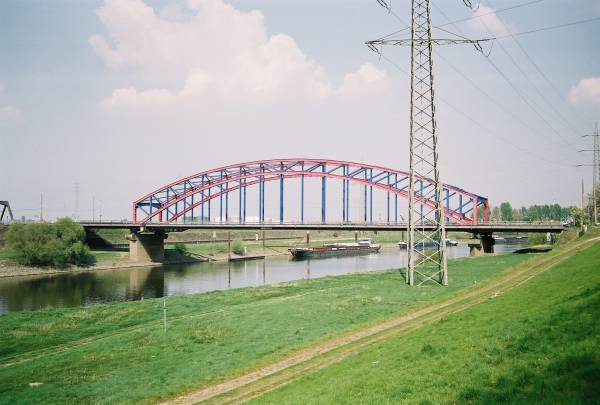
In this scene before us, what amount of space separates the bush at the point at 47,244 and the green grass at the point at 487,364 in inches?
2875

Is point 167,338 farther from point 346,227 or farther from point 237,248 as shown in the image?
point 237,248

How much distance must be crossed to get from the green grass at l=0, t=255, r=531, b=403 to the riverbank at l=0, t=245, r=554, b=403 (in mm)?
51

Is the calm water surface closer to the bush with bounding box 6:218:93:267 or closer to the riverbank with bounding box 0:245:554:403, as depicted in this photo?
the bush with bounding box 6:218:93:267

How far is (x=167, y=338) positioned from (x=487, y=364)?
16.5 m

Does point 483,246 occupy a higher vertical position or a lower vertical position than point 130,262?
higher

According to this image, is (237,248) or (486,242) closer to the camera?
(486,242)

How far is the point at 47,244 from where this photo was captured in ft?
248

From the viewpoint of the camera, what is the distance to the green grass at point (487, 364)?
8.91 metres

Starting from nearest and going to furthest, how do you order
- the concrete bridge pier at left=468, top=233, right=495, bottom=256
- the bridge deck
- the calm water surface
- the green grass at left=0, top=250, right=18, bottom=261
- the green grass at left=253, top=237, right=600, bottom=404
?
the green grass at left=253, top=237, right=600, bottom=404, the calm water surface, the bridge deck, the green grass at left=0, top=250, right=18, bottom=261, the concrete bridge pier at left=468, top=233, right=495, bottom=256

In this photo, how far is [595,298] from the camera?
12.0 metres

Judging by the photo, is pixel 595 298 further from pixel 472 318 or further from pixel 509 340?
pixel 472 318

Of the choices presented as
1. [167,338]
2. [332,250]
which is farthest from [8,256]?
→ [332,250]

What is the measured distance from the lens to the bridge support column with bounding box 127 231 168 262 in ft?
297

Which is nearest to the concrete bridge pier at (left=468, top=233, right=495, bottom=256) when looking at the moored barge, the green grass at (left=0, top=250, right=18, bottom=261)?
the moored barge
